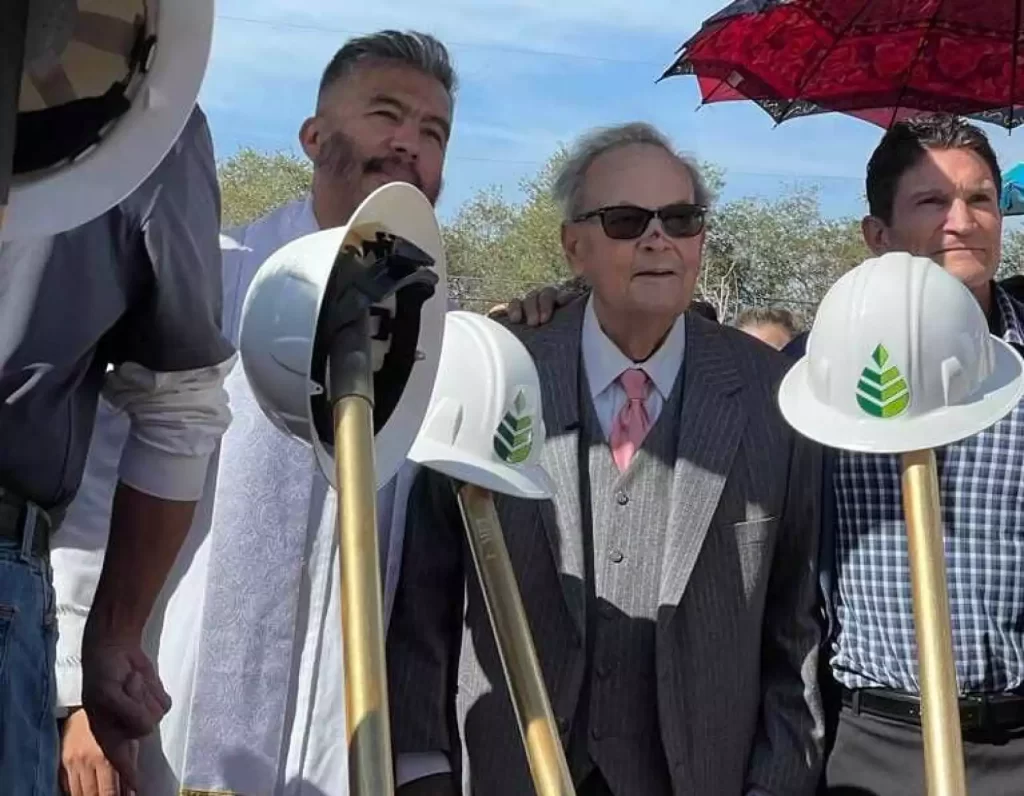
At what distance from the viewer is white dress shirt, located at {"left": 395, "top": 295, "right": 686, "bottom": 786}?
256 centimetres

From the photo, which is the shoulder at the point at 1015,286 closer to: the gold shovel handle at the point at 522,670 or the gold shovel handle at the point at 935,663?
the gold shovel handle at the point at 935,663

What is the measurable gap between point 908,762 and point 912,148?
1.18m

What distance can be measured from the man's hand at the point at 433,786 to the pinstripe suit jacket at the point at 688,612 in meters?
0.03

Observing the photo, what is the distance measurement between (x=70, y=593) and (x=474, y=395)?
30.5 inches

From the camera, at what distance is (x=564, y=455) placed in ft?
8.14

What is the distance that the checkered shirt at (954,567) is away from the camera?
2.42 meters

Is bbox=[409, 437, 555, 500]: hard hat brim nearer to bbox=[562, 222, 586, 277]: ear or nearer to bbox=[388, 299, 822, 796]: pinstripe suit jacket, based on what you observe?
bbox=[388, 299, 822, 796]: pinstripe suit jacket

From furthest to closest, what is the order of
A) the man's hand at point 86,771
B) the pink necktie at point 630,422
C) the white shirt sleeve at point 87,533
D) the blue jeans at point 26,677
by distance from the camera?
the pink necktie at point 630,422 < the white shirt sleeve at point 87,533 < the man's hand at point 86,771 < the blue jeans at point 26,677

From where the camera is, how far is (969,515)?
2.46m

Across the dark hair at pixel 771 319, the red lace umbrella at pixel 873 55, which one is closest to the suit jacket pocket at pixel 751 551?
the red lace umbrella at pixel 873 55

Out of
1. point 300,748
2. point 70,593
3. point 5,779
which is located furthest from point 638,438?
point 5,779

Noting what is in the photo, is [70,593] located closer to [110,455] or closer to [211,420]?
[110,455]

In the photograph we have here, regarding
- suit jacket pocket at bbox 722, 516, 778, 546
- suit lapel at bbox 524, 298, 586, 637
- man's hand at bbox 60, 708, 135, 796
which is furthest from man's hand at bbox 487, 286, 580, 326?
man's hand at bbox 60, 708, 135, 796

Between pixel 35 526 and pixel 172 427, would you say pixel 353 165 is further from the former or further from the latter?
pixel 35 526
